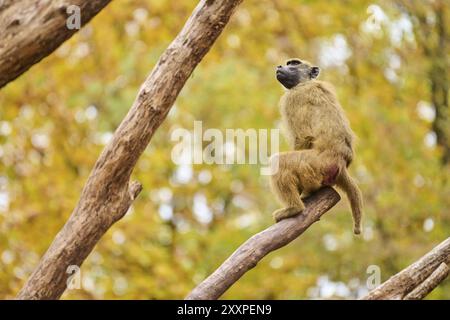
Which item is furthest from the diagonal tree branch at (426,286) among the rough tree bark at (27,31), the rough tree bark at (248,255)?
the rough tree bark at (27,31)

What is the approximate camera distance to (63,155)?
1273 centimetres

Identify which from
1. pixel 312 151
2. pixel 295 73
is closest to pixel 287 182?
pixel 312 151

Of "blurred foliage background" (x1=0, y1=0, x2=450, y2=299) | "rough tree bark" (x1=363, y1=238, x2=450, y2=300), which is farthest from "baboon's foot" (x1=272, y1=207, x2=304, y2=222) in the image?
"blurred foliage background" (x1=0, y1=0, x2=450, y2=299)

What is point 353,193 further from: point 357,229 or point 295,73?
point 295,73

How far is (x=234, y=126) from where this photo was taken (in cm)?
1189

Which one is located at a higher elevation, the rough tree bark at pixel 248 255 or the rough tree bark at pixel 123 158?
the rough tree bark at pixel 123 158

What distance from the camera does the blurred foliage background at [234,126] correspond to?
1059 cm

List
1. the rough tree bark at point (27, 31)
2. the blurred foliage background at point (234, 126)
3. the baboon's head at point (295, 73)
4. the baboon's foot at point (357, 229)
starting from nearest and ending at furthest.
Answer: the rough tree bark at point (27, 31) → the baboon's foot at point (357, 229) → the baboon's head at point (295, 73) → the blurred foliage background at point (234, 126)

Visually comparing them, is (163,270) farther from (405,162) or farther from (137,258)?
(405,162)

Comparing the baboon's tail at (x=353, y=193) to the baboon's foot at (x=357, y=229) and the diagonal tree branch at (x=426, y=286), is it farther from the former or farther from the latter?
the diagonal tree branch at (x=426, y=286)

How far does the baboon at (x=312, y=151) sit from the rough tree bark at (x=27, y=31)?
219 cm

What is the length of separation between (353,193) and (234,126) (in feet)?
17.7

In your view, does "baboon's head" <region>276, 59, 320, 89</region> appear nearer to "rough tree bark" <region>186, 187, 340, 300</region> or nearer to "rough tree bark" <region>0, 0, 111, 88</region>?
"rough tree bark" <region>186, 187, 340, 300</region>
